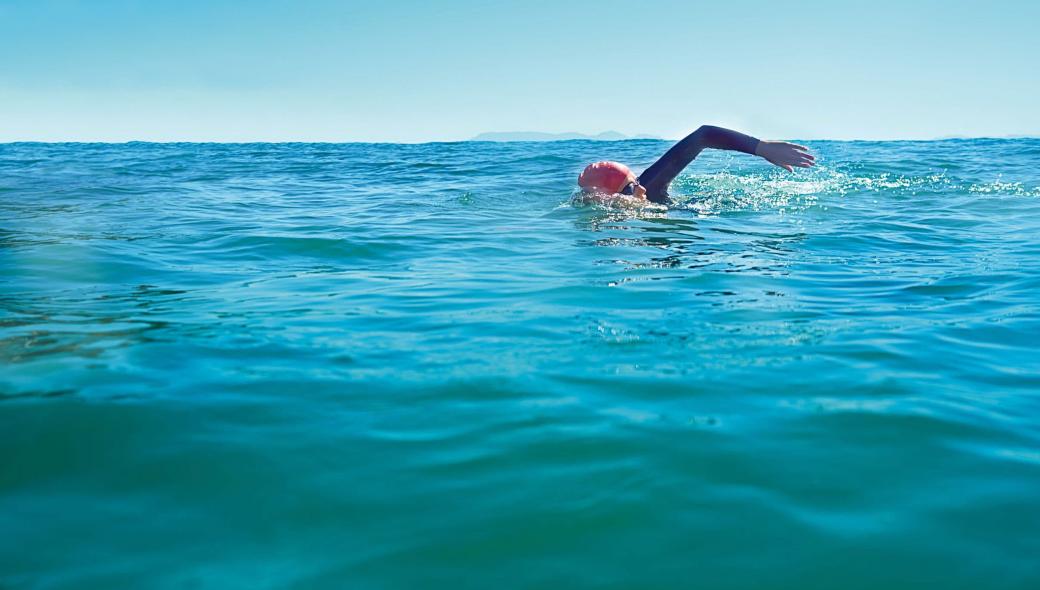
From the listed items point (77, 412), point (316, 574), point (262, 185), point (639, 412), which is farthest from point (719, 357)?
point (262, 185)

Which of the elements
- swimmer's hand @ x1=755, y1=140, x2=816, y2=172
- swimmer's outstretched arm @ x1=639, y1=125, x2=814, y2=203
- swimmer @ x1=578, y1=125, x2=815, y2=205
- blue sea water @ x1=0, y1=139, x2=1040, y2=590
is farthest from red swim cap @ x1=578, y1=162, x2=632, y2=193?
blue sea water @ x1=0, y1=139, x2=1040, y2=590

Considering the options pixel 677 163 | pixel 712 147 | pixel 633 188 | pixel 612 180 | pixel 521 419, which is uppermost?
pixel 712 147

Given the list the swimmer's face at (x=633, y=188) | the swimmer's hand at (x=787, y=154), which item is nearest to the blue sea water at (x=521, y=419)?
the swimmer's hand at (x=787, y=154)

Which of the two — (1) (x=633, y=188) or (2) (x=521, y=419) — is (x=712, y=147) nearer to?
(1) (x=633, y=188)

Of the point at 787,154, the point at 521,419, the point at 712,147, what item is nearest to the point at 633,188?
the point at 712,147

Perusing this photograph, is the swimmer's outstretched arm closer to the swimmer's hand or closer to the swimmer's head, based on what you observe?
the swimmer's hand

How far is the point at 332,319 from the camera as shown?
411cm

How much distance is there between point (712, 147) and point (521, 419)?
6.15 meters

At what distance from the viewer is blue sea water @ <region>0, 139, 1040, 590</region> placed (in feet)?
6.14

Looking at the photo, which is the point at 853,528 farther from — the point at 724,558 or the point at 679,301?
the point at 679,301

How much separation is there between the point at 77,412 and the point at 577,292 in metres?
2.91

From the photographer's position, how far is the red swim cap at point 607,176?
898 centimetres

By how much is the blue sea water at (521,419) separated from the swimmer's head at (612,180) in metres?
2.76

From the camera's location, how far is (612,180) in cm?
905
